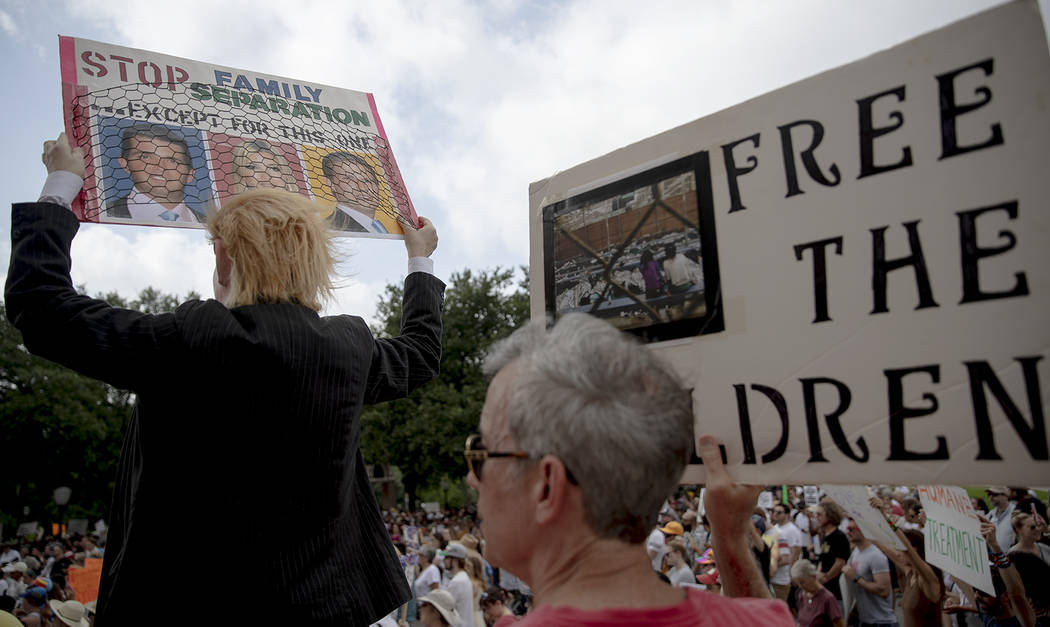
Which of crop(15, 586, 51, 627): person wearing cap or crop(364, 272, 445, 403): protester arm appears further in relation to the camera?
crop(15, 586, 51, 627): person wearing cap

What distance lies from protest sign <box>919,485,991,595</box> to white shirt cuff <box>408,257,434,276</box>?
405 centimetres

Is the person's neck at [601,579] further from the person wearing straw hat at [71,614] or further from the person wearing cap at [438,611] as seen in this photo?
the person wearing straw hat at [71,614]

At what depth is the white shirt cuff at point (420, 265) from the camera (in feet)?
7.64

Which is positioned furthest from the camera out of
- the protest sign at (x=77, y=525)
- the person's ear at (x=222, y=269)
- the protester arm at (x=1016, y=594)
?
the protest sign at (x=77, y=525)

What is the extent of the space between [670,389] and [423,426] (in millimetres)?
27639

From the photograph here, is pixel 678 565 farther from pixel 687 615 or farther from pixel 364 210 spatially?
pixel 687 615

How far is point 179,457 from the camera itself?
5.17 feet

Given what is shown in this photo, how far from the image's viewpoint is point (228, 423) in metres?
1.57

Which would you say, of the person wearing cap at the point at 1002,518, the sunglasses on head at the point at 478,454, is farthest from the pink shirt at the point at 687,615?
the person wearing cap at the point at 1002,518

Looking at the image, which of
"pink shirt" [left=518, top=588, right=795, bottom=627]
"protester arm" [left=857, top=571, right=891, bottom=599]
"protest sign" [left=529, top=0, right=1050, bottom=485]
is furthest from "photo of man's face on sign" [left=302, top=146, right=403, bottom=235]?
"protester arm" [left=857, top=571, right=891, bottom=599]

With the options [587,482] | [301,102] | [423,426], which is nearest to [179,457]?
[587,482]

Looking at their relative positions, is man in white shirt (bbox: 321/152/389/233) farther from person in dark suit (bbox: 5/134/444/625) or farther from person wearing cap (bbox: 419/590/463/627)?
person wearing cap (bbox: 419/590/463/627)

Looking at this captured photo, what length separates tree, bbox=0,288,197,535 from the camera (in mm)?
31406

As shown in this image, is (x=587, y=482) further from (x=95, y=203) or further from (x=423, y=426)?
(x=423, y=426)
